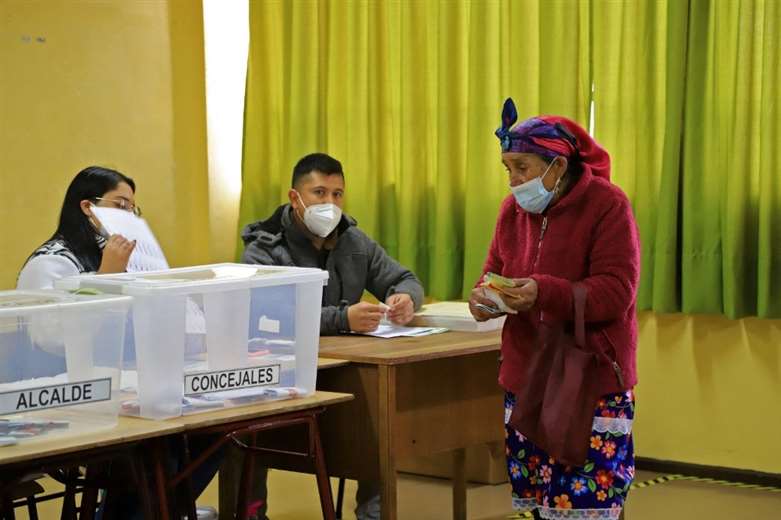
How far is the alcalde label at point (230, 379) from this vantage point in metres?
2.55

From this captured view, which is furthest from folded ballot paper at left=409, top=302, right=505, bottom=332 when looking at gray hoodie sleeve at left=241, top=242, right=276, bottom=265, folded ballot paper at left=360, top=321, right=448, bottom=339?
gray hoodie sleeve at left=241, top=242, right=276, bottom=265

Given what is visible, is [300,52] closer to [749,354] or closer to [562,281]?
[749,354]

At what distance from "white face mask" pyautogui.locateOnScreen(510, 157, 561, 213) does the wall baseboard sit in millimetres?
2190

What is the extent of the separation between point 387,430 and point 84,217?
1.19 metres

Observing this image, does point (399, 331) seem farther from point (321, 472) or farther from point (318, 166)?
point (321, 472)

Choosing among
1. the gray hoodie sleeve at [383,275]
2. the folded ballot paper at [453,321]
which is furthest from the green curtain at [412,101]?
the folded ballot paper at [453,321]

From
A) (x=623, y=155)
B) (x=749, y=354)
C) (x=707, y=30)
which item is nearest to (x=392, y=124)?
(x=623, y=155)

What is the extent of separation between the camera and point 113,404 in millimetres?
2357

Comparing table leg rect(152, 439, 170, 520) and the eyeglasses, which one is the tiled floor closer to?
the eyeglasses

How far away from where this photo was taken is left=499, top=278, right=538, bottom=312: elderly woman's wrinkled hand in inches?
98.4

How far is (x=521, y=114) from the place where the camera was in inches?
186

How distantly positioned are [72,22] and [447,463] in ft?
8.76

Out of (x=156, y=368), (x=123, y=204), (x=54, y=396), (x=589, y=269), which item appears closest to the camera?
(x=54, y=396)

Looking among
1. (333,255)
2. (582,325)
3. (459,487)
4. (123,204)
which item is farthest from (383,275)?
(582,325)
